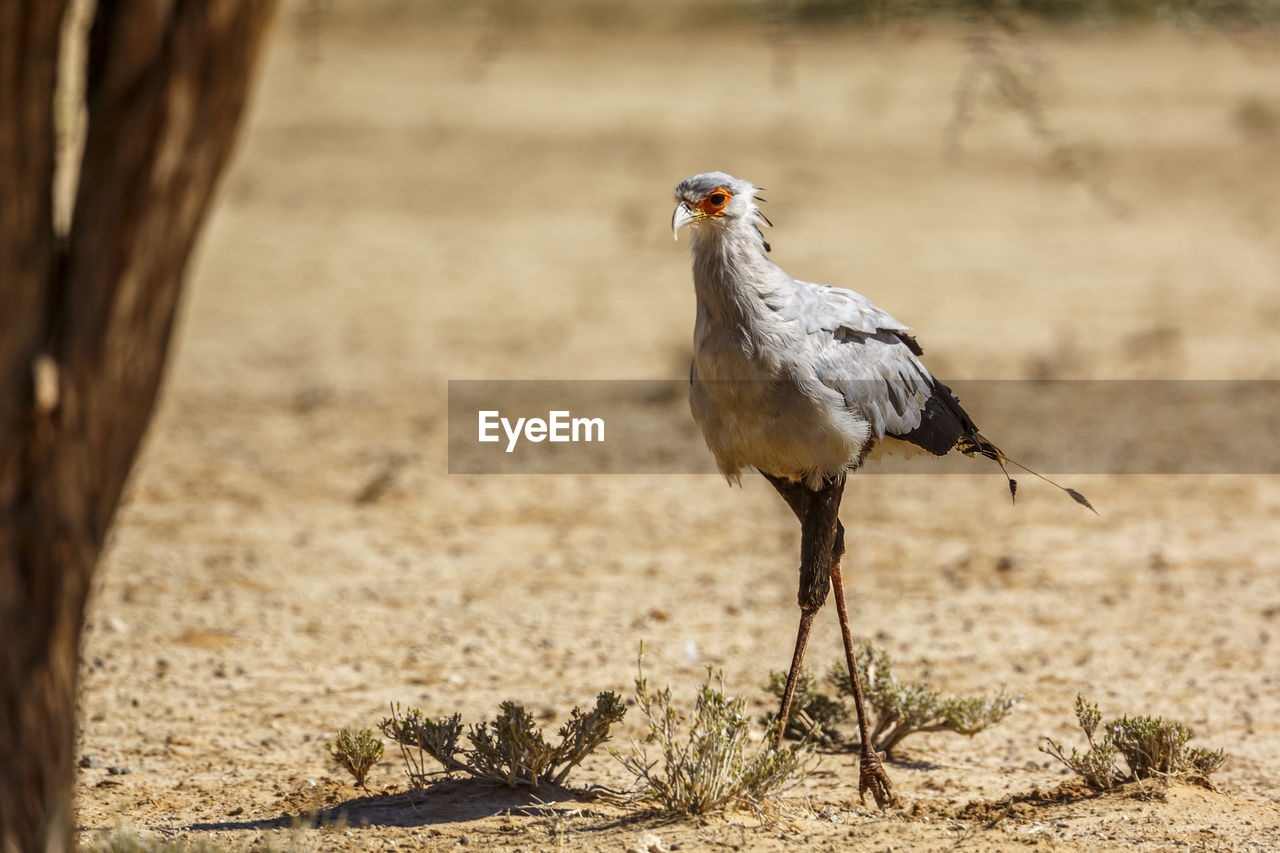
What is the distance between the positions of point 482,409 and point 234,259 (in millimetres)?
6531

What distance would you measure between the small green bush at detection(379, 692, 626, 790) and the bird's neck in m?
1.27

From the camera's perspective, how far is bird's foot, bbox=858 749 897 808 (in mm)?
4426

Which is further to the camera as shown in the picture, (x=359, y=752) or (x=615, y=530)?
(x=615, y=530)

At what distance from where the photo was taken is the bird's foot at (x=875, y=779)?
4426 mm

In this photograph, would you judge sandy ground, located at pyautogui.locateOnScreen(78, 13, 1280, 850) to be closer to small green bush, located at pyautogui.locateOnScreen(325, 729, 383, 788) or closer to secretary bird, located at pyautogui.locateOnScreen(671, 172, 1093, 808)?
small green bush, located at pyautogui.locateOnScreen(325, 729, 383, 788)

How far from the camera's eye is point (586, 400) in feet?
34.6

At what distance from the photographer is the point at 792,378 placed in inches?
161

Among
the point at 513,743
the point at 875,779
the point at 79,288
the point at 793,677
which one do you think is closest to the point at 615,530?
the point at 793,677

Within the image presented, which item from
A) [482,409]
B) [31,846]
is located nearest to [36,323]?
[31,846]

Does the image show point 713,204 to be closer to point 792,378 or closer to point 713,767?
point 792,378

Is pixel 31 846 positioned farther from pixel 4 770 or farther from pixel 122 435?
pixel 122 435

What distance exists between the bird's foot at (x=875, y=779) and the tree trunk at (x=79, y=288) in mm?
2626

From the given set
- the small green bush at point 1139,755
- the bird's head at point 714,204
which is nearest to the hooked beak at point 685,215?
the bird's head at point 714,204

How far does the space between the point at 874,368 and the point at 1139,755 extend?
152 cm
